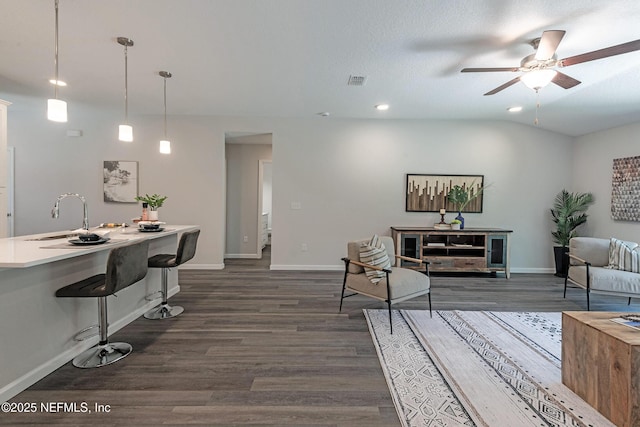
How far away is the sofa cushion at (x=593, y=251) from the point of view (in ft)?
12.1

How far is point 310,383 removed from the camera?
2.03 m

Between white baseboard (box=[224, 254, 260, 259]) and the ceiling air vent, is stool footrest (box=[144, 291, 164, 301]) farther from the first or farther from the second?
the ceiling air vent

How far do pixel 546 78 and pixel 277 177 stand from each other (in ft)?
12.7

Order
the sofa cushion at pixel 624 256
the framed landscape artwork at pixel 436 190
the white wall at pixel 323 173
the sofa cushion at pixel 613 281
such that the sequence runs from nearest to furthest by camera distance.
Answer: the sofa cushion at pixel 613 281 → the sofa cushion at pixel 624 256 → the white wall at pixel 323 173 → the framed landscape artwork at pixel 436 190

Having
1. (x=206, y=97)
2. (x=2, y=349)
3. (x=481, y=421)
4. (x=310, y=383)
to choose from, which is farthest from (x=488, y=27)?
(x=2, y=349)

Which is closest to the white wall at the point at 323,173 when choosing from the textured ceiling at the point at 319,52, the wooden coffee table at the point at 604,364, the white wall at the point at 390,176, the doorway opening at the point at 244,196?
the white wall at the point at 390,176

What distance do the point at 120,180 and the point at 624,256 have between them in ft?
24.5

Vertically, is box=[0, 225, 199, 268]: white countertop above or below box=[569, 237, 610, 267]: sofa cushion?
above

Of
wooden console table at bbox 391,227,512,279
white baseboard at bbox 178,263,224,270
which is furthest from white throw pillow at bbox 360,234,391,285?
white baseboard at bbox 178,263,224,270

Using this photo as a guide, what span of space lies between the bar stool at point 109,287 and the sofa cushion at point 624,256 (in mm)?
5178

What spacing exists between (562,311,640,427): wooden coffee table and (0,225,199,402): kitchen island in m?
3.41

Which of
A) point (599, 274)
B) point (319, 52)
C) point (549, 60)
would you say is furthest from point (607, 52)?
point (599, 274)

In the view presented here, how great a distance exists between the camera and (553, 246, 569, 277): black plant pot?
4.83 m

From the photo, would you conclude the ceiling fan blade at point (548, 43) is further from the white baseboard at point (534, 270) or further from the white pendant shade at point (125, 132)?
the white baseboard at point (534, 270)
